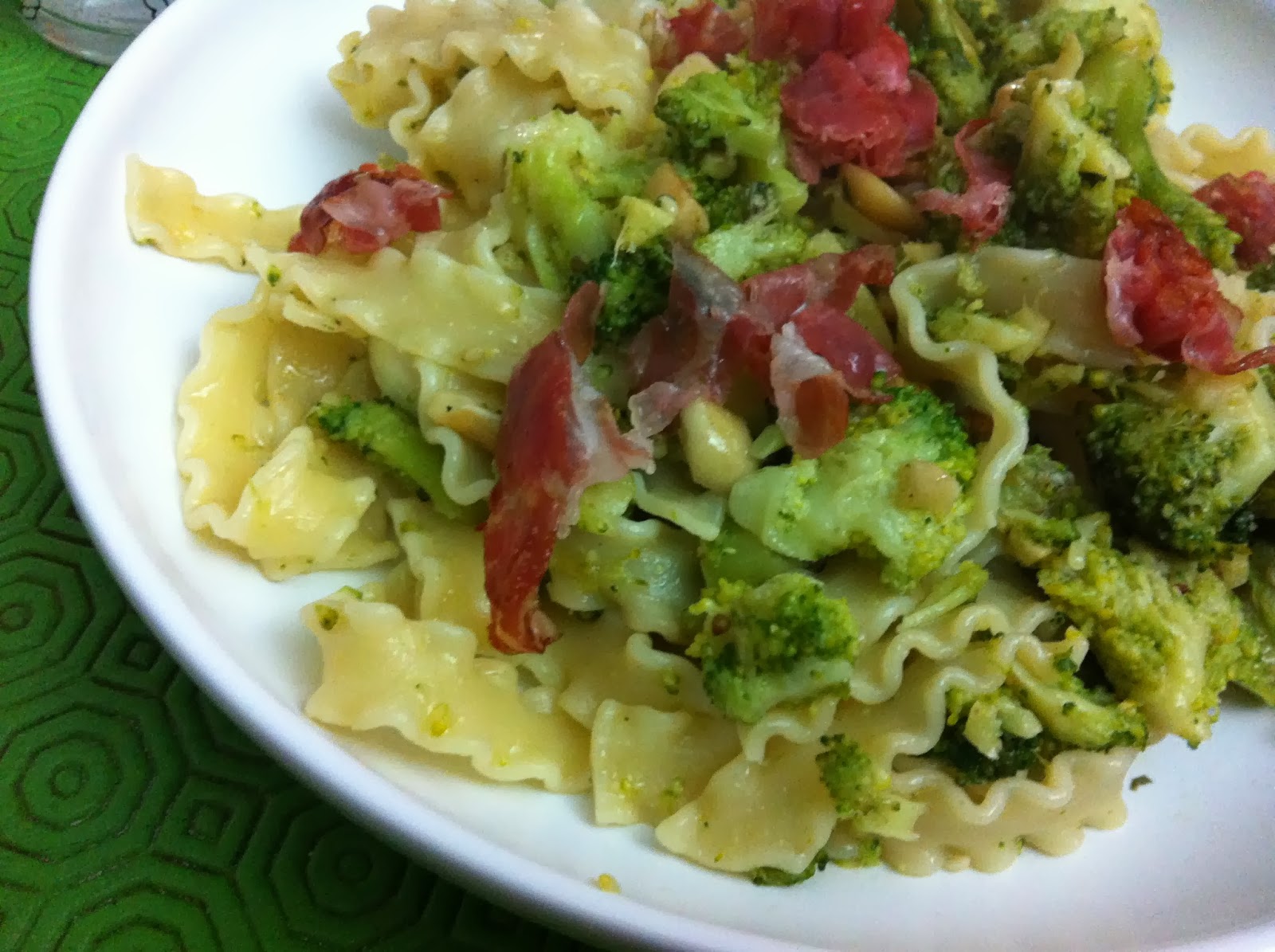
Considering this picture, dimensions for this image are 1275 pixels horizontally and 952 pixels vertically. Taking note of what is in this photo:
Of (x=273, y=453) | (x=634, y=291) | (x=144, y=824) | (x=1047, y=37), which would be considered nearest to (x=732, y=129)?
(x=634, y=291)

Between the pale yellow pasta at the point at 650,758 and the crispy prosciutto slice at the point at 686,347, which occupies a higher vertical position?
the crispy prosciutto slice at the point at 686,347

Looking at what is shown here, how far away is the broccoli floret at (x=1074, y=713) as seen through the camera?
88.4 inches

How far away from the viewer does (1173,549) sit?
2.42m

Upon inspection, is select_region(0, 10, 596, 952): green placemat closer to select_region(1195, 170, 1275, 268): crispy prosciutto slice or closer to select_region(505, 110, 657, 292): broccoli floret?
select_region(505, 110, 657, 292): broccoli floret

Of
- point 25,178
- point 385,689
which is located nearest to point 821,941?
point 385,689

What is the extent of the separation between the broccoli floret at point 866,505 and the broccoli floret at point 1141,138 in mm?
1044

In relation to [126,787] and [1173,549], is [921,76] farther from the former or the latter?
[126,787]

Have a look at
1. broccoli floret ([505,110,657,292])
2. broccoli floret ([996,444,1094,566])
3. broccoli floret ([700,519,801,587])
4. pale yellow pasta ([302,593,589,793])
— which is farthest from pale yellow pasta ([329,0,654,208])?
broccoli floret ([996,444,1094,566])

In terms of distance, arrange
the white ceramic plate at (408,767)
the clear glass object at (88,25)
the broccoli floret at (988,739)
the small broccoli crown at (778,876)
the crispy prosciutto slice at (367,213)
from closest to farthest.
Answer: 1. the white ceramic plate at (408,767)
2. the small broccoli crown at (778,876)
3. the broccoli floret at (988,739)
4. the crispy prosciutto slice at (367,213)
5. the clear glass object at (88,25)

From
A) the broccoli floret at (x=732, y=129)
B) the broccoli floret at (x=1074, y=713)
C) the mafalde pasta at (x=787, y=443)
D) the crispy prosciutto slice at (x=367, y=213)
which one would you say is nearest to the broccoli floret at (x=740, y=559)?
the mafalde pasta at (x=787, y=443)

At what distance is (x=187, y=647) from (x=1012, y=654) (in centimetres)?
175

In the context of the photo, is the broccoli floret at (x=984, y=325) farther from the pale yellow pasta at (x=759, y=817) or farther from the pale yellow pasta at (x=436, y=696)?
the pale yellow pasta at (x=436, y=696)

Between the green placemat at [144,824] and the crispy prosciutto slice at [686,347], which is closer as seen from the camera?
the green placemat at [144,824]

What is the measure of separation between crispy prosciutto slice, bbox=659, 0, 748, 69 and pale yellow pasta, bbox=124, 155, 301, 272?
127 cm
